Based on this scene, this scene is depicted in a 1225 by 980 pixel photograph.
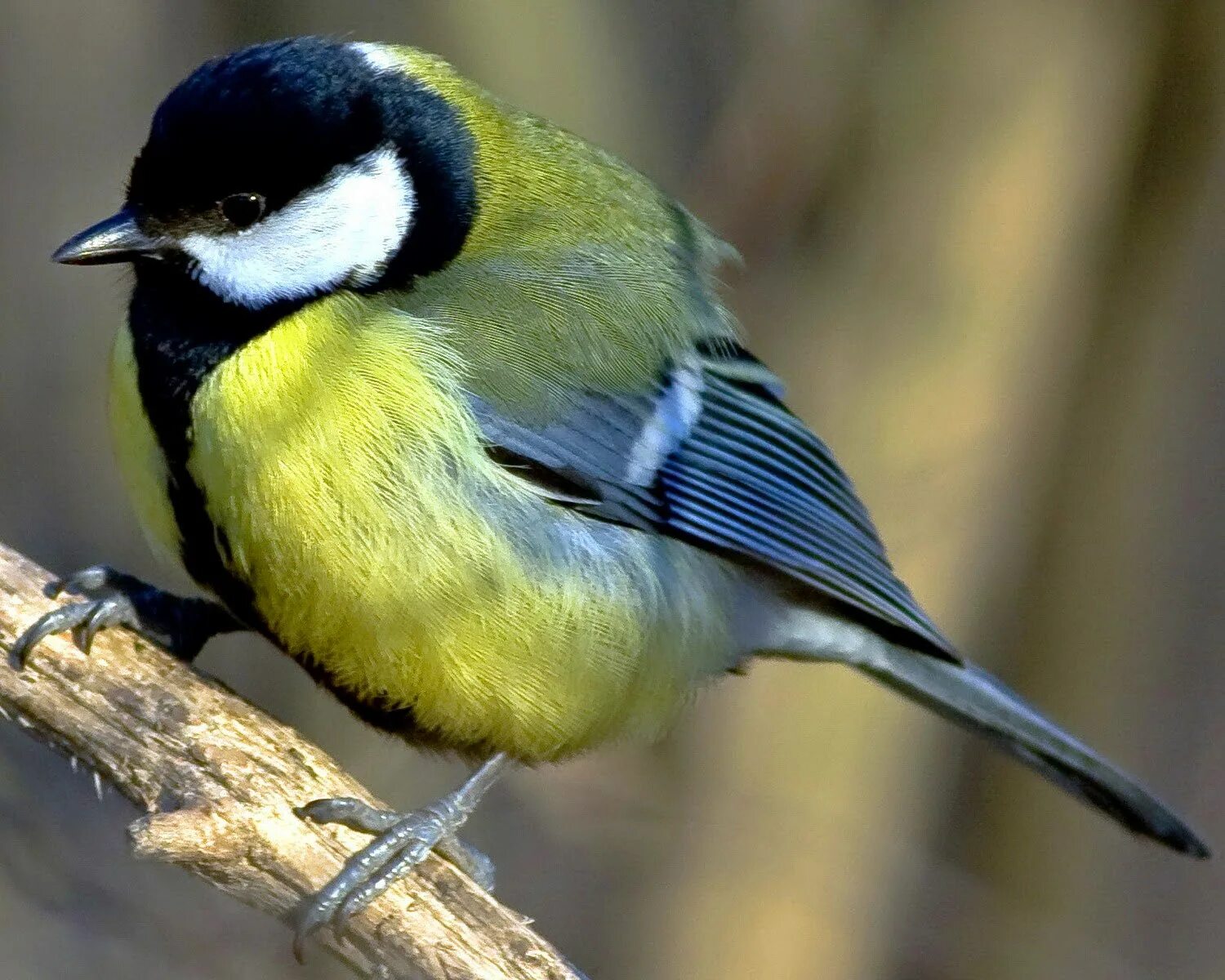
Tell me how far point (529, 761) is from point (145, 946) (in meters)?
0.75

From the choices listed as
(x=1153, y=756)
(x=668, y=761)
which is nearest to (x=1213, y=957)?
(x=1153, y=756)

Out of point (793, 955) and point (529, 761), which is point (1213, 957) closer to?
point (793, 955)

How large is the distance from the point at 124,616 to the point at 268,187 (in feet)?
1.86

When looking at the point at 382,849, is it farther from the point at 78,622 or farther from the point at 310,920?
the point at 78,622

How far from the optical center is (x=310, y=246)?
6.27 ft

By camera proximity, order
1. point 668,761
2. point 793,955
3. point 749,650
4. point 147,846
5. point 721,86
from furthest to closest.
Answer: point 721,86
point 668,761
point 793,955
point 749,650
point 147,846

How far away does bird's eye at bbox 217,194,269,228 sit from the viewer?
6.21 ft

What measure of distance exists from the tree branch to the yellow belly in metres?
0.16

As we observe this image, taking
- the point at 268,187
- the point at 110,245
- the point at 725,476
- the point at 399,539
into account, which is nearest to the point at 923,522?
the point at 725,476

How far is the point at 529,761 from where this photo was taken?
6.70 ft

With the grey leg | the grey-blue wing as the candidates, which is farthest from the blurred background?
the grey leg

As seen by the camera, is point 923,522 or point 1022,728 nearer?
point 1022,728

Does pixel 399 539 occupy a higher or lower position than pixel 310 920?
higher

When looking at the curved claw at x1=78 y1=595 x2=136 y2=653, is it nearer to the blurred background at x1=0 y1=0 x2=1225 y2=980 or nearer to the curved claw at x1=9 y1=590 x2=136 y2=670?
the curved claw at x1=9 y1=590 x2=136 y2=670
